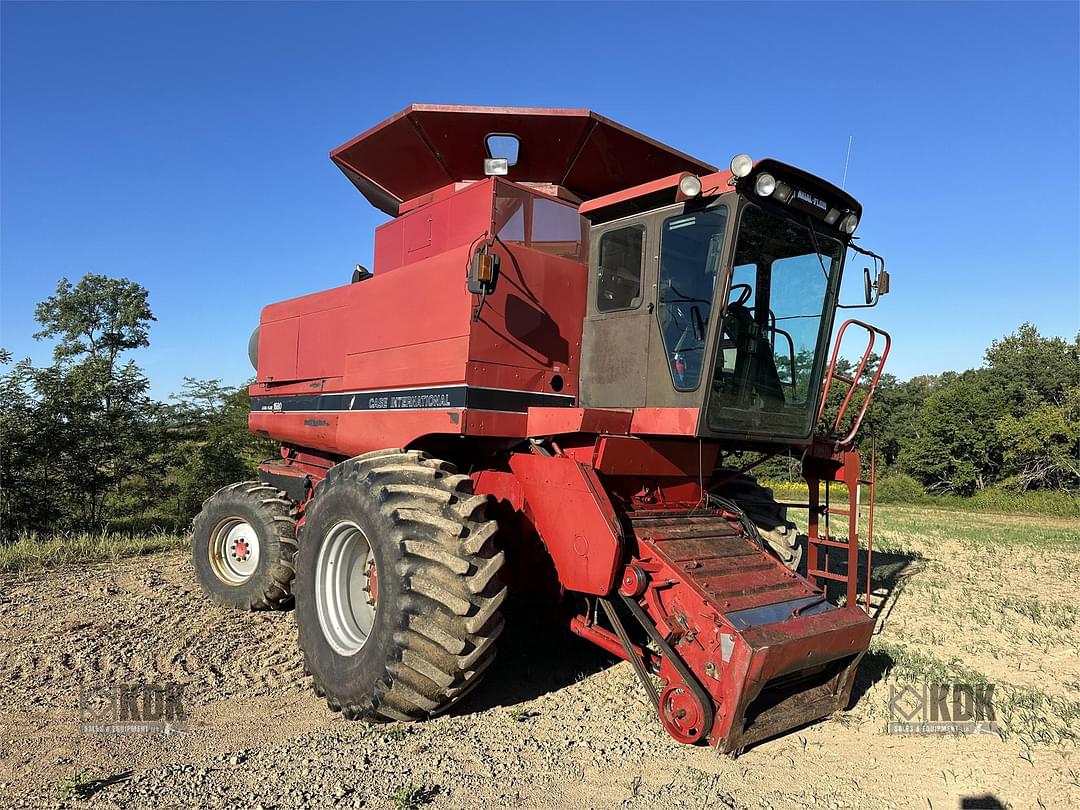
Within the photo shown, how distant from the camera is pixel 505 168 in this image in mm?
5473

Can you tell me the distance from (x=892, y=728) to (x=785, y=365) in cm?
235

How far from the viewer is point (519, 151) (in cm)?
544

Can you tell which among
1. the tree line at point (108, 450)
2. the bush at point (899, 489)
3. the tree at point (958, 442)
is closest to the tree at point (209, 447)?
the tree line at point (108, 450)

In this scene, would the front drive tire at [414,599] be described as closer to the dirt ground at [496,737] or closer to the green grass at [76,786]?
the dirt ground at [496,737]

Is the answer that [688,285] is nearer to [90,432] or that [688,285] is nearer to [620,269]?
[620,269]

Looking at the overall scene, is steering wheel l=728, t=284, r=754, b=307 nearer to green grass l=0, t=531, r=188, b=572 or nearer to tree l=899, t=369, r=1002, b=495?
green grass l=0, t=531, r=188, b=572

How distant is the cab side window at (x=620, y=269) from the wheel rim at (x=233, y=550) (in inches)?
163

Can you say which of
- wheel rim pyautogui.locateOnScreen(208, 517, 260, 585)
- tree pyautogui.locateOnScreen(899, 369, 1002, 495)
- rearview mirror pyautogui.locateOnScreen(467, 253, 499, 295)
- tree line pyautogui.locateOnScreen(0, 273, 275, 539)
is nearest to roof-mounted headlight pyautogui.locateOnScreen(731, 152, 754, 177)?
rearview mirror pyautogui.locateOnScreen(467, 253, 499, 295)

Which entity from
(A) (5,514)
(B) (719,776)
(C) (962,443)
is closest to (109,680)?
(B) (719,776)

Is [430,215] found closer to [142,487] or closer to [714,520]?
[714,520]

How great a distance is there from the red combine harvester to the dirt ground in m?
0.29

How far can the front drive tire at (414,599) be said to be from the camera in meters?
3.81

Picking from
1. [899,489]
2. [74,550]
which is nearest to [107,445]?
[74,550]

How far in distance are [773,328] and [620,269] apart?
3.71 feet
